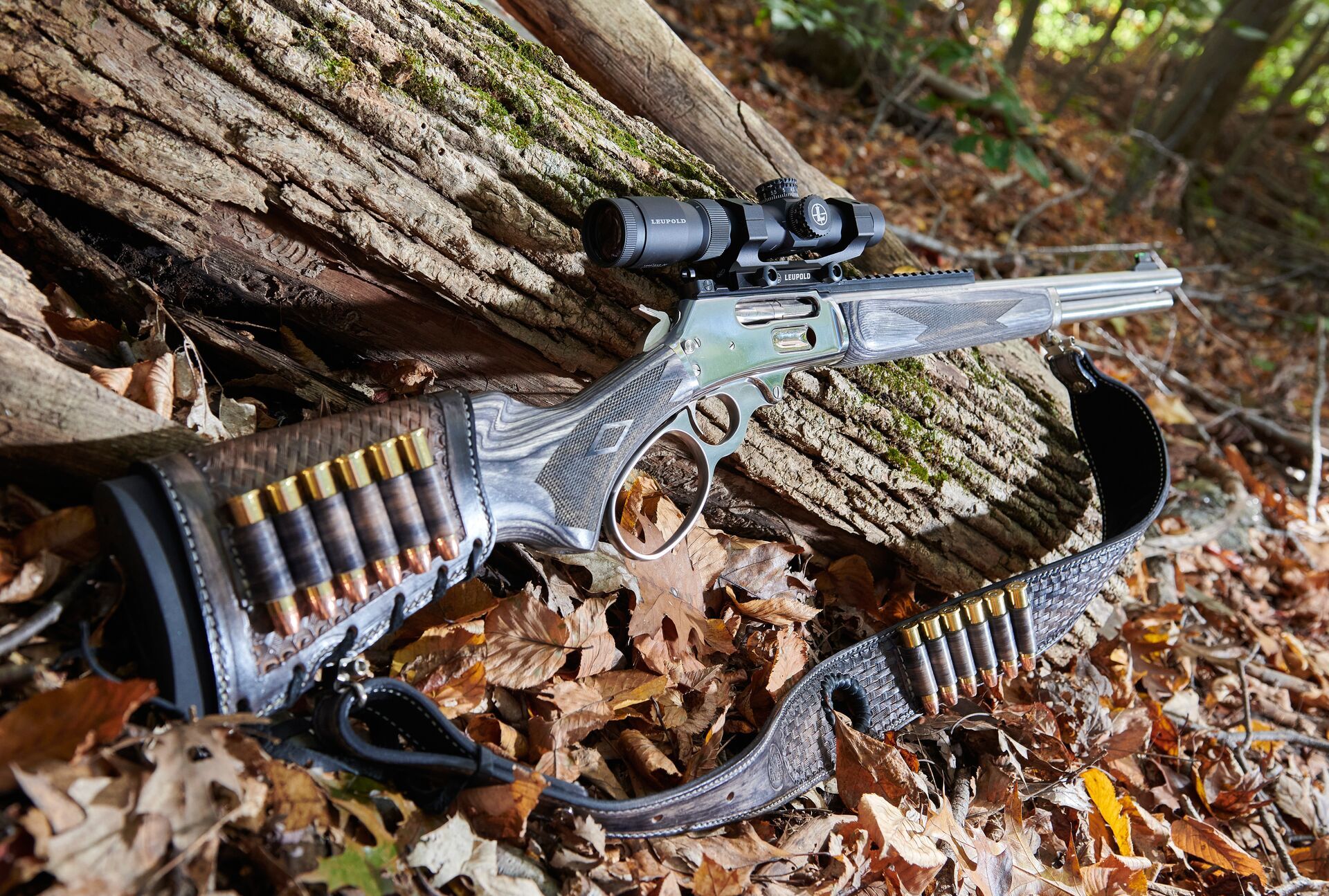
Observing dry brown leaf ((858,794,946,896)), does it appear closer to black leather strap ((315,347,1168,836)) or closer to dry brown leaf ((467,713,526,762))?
black leather strap ((315,347,1168,836))

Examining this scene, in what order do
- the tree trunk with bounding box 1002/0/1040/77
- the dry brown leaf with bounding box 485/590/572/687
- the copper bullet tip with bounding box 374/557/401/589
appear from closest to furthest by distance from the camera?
1. the copper bullet tip with bounding box 374/557/401/589
2. the dry brown leaf with bounding box 485/590/572/687
3. the tree trunk with bounding box 1002/0/1040/77

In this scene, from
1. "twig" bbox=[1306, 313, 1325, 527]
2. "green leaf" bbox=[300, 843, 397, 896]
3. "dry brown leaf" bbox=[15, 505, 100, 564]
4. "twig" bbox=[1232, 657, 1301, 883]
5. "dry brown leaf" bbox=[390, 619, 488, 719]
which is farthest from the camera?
"twig" bbox=[1306, 313, 1325, 527]

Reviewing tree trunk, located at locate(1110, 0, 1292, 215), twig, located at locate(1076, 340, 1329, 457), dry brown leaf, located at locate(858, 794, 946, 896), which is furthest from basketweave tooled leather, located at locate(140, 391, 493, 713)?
tree trunk, located at locate(1110, 0, 1292, 215)

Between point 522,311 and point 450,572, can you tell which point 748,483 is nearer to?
point 522,311

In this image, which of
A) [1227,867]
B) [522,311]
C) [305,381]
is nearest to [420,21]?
[522,311]

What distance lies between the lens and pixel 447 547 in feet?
6.63

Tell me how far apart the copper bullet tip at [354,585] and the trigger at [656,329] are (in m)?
0.97

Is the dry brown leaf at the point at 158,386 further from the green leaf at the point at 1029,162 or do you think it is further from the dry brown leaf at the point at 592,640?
the green leaf at the point at 1029,162

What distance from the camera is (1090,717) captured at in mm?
3361

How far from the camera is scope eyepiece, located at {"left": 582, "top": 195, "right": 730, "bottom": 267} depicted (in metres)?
2.27

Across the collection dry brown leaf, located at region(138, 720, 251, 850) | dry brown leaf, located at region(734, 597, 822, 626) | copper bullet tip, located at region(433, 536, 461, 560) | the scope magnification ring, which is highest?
the scope magnification ring

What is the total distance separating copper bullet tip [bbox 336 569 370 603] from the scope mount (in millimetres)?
1196

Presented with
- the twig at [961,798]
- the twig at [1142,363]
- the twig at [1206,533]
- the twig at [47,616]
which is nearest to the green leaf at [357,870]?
the twig at [47,616]

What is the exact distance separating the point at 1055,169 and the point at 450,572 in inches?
381
